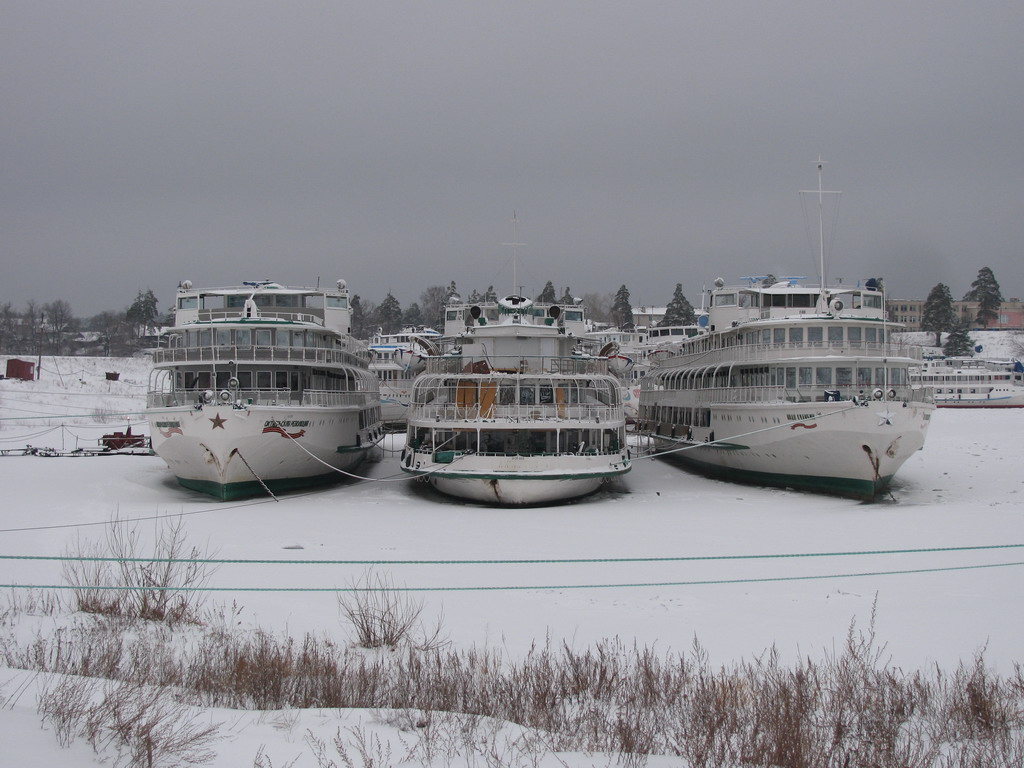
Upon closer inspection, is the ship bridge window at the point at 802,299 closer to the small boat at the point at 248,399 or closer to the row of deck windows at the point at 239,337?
the small boat at the point at 248,399

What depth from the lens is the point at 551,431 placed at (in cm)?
3109

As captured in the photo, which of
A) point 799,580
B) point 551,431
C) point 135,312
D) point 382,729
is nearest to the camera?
point 382,729

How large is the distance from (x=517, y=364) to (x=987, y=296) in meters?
136

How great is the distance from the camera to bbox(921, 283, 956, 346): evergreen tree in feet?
393

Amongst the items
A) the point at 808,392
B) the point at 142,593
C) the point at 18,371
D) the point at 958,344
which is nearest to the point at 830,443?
A: the point at 808,392

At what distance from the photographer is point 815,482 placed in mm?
31859

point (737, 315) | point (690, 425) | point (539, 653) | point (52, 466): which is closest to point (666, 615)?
point (539, 653)

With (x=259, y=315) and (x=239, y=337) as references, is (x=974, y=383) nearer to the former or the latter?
(x=259, y=315)

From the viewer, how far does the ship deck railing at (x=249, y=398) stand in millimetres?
28675

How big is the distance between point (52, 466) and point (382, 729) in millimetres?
36396

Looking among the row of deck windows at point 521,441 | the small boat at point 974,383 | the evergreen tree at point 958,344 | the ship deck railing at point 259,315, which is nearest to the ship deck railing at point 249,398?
the ship deck railing at point 259,315

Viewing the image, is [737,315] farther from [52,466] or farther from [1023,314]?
[1023,314]

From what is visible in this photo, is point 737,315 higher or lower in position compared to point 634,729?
higher

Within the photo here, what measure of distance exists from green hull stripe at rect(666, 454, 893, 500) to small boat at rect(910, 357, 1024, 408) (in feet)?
174
